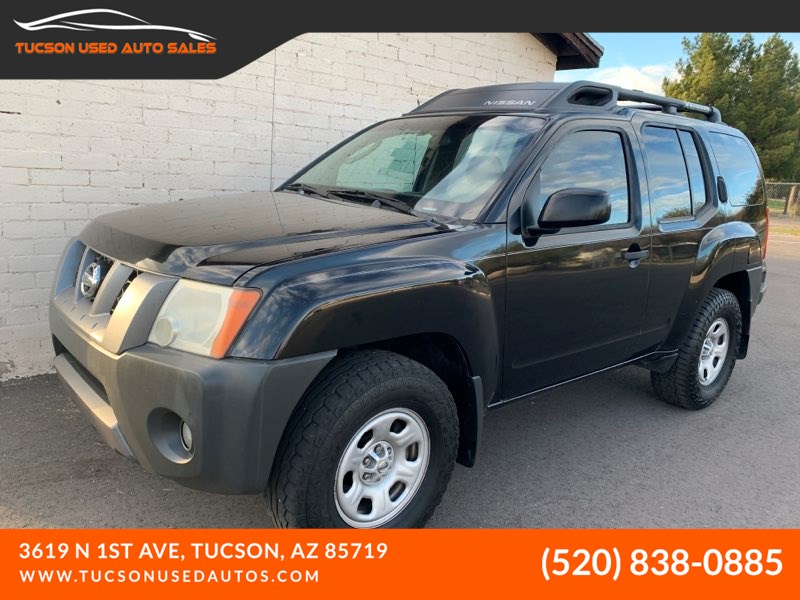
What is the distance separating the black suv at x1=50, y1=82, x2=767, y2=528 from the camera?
84.9 inches

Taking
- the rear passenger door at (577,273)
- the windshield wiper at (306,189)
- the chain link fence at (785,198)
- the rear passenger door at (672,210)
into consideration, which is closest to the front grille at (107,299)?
the windshield wiper at (306,189)

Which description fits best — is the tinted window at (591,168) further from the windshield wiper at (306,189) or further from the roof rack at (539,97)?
the windshield wiper at (306,189)

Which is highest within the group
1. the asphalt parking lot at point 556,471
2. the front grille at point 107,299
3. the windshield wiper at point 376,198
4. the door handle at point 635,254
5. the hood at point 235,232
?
the windshield wiper at point 376,198

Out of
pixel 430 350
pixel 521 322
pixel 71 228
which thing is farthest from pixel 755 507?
pixel 71 228

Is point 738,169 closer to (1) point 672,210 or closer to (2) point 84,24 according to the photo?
(1) point 672,210

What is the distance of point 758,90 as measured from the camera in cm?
2642

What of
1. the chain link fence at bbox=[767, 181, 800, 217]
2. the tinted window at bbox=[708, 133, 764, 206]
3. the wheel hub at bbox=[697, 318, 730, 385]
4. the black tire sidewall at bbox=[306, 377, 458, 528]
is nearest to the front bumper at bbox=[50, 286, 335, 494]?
the black tire sidewall at bbox=[306, 377, 458, 528]

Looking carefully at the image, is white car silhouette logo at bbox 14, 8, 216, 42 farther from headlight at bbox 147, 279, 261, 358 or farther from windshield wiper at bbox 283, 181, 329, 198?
headlight at bbox 147, 279, 261, 358

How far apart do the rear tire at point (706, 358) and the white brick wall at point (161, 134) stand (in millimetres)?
3556

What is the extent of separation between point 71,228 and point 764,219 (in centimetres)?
519

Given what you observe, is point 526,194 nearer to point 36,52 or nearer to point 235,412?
point 235,412

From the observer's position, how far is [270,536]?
2600 mm

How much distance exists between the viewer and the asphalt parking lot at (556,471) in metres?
2.91

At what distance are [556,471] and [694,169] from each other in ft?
7.16
